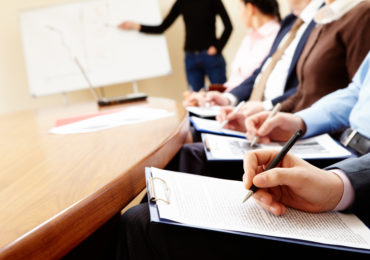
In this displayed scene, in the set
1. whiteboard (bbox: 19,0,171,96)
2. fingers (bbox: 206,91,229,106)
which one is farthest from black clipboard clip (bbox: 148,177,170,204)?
whiteboard (bbox: 19,0,171,96)

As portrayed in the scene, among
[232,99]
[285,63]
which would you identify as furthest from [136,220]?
[232,99]

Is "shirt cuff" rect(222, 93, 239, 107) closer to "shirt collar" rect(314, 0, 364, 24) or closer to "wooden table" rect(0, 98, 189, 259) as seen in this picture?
"shirt collar" rect(314, 0, 364, 24)

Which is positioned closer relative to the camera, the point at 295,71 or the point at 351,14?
the point at 351,14

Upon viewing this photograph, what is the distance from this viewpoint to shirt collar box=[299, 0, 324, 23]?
1.24 meters

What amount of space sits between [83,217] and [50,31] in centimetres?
305

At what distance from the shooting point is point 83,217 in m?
0.39

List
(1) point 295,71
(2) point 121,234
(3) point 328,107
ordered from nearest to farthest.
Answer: (2) point 121,234 → (3) point 328,107 → (1) point 295,71

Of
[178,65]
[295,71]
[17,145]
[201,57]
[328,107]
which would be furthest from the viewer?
[178,65]

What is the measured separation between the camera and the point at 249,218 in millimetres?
444

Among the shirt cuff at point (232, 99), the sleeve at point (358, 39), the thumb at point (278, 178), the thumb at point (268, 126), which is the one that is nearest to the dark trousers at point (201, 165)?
the thumb at point (268, 126)

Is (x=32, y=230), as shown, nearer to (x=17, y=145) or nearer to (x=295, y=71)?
(x=17, y=145)

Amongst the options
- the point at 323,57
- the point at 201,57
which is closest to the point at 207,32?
the point at 201,57

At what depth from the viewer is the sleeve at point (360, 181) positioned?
478 millimetres

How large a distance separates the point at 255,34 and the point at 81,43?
174 centimetres
